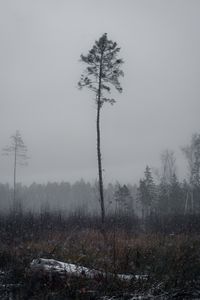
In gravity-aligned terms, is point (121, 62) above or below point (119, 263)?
above

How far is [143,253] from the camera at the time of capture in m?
9.15

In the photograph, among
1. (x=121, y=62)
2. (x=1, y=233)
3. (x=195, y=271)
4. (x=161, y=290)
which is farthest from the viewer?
(x=121, y=62)

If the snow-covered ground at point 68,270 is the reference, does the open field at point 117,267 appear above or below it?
below

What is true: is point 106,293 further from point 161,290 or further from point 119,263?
point 119,263

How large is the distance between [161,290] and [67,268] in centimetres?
210

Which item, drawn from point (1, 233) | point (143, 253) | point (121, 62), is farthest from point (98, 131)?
point (143, 253)

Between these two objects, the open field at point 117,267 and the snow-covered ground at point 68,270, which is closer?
the open field at point 117,267

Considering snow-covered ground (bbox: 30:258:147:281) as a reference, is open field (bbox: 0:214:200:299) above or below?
below

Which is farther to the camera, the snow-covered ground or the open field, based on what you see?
the snow-covered ground

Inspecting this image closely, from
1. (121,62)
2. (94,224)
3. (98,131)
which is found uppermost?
(121,62)

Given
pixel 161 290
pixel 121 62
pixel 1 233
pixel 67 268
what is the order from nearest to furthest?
1. pixel 161 290
2. pixel 67 268
3. pixel 1 233
4. pixel 121 62

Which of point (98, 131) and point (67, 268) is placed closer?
point (67, 268)

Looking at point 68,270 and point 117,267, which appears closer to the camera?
point 68,270

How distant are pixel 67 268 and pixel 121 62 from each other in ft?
50.7
